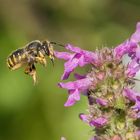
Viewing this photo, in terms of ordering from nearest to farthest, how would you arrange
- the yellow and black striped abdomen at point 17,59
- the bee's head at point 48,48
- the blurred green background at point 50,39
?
the bee's head at point 48,48
the yellow and black striped abdomen at point 17,59
the blurred green background at point 50,39

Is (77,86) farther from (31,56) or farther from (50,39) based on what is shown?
(50,39)

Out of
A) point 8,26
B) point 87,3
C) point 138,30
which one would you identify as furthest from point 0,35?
point 138,30

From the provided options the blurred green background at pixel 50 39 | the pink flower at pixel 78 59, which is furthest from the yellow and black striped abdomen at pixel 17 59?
the blurred green background at pixel 50 39

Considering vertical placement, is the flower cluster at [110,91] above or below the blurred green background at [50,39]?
below

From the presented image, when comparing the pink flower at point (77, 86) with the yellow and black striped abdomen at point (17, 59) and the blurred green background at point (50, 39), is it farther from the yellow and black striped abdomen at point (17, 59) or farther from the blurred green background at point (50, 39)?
the blurred green background at point (50, 39)

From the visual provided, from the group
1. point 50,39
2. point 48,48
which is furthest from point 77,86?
point 50,39

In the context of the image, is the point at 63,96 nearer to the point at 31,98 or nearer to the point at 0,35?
the point at 31,98
